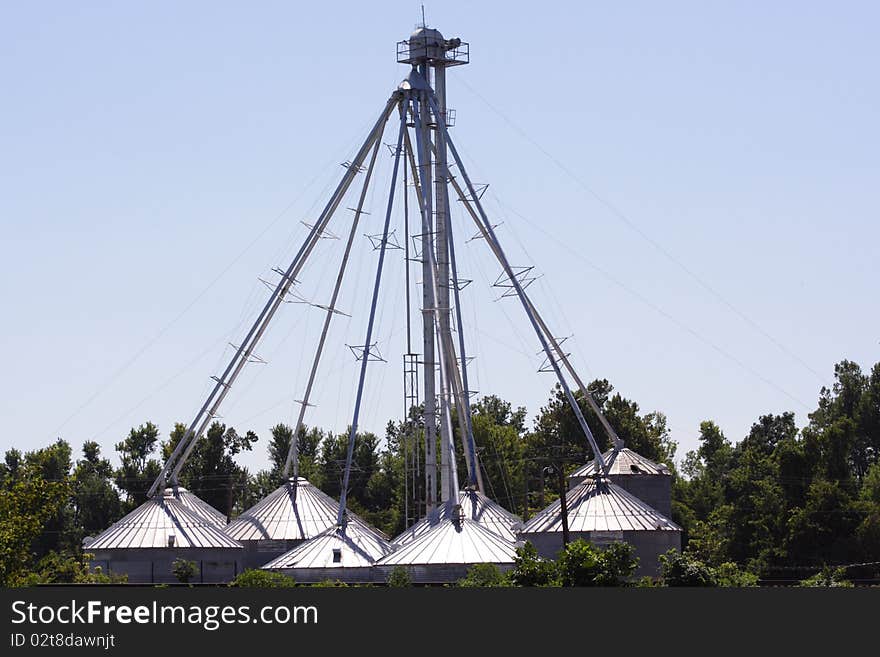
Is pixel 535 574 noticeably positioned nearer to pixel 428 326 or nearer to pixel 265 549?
pixel 428 326

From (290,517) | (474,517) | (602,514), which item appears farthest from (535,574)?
(290,517)

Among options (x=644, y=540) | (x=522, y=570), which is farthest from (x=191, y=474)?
(x=522, y=570)

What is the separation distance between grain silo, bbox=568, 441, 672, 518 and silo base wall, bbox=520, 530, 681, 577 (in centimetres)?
1005

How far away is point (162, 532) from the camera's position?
94.1m

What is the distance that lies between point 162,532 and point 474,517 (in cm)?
2000

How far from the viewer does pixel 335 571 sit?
288 ft

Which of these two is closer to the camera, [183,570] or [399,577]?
[399,577]

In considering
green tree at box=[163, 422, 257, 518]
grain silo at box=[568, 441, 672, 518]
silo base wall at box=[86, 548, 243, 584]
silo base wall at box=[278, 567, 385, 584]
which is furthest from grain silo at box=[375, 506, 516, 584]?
green tree at box=[163, 422, 257, 518]

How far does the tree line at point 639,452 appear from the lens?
109 m

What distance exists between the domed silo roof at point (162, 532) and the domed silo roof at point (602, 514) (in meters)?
21.5

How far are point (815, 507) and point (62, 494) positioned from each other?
58.9 m

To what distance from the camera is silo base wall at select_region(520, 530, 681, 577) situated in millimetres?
82750

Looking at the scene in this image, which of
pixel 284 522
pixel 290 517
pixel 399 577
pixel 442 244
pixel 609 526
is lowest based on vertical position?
pixel 399 577

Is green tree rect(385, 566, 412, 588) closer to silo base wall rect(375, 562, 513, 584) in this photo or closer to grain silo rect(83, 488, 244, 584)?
silo base wall rect(375, 562, 513, 584)
